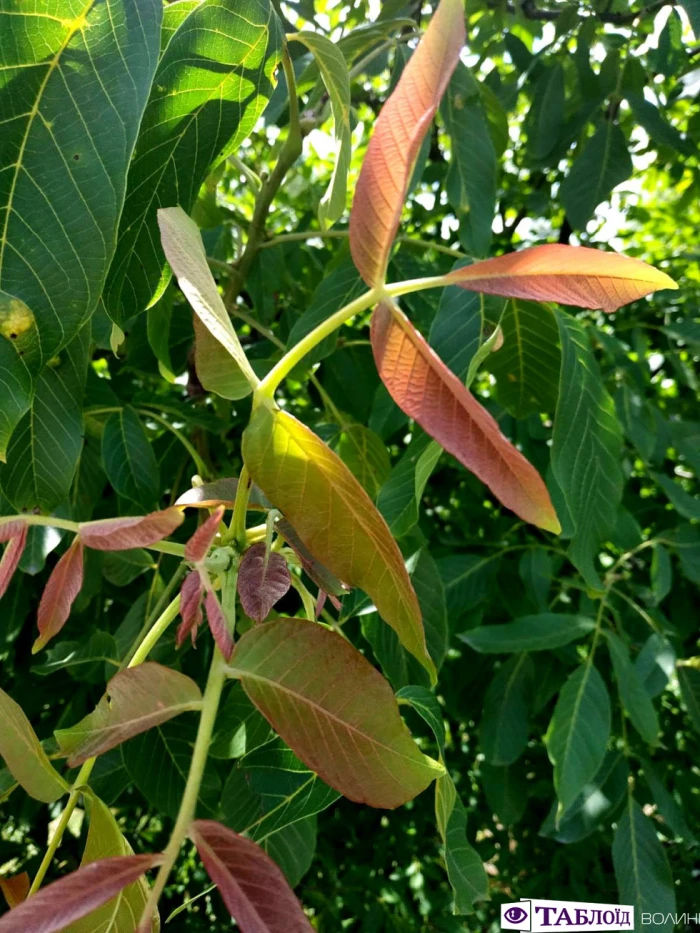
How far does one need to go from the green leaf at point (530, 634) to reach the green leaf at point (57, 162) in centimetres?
67

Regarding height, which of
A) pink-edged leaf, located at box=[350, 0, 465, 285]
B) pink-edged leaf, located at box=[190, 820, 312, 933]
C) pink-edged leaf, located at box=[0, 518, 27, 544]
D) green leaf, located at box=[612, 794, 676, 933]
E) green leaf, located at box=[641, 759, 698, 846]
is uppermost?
pink-edged leaf, located at box=[350, 0, 465, 285]

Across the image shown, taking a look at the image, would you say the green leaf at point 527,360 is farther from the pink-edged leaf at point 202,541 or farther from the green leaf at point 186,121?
the pink-edged leaf at point 202,541

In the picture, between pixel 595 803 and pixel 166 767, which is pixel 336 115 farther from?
pixel 595 803

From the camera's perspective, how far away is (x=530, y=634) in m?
0.94

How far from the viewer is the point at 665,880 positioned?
94 cm

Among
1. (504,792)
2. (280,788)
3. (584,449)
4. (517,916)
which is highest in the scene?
(584,449)

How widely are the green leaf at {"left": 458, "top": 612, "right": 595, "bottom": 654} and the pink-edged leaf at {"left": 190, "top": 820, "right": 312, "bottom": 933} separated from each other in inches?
25.5

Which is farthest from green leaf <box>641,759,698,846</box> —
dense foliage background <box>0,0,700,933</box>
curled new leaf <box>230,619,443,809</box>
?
curled new leaf <box>230,619,443,809</box>

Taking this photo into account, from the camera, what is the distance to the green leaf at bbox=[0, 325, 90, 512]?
55 centimetres

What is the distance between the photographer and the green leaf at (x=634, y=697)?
90 cm

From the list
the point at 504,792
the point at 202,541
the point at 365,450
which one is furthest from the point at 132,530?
the point at 504,792

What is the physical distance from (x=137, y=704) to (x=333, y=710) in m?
0.08

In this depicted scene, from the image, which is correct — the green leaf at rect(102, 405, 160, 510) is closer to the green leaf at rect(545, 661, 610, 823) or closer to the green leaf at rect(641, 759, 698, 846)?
the green leaf at rect(545, 661, 610, 823)

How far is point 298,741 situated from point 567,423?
406mm
